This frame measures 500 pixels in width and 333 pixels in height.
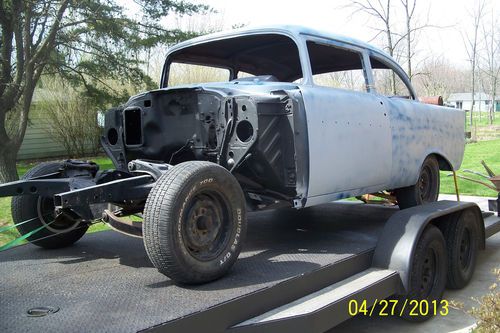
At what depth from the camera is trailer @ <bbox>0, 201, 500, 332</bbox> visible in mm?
2488

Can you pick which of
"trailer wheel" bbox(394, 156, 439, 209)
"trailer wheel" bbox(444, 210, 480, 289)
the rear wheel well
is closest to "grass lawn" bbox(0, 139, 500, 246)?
"trailer wheel" bbox(394, 156, 439, 209)

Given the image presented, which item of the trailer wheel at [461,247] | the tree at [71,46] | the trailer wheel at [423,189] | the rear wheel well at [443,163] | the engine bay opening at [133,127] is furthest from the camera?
the tree at [71,46]

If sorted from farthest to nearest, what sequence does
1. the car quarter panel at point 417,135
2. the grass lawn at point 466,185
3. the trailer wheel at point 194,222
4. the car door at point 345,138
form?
the grass lawn at point 466,185 → the car quarter panel at point 417,135 → the car door at point 345,138 → the trailer wheel at point 194,222

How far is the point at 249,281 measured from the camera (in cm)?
305

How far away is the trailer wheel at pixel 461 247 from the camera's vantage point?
4719 mm

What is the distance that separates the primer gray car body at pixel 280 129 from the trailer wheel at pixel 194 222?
0.57 metres

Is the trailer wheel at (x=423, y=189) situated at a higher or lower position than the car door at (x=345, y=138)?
lower

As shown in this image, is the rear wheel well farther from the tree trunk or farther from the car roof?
the tree trunk

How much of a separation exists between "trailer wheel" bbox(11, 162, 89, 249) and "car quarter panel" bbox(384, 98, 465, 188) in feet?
9.91

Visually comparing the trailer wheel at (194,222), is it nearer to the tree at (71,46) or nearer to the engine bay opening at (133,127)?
the engine bay opening at (133,127)

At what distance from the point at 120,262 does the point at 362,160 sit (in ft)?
7.24

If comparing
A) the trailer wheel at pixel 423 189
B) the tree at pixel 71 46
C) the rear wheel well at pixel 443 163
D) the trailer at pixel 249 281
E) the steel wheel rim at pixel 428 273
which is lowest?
the steel wheel rim at pixel 428 273

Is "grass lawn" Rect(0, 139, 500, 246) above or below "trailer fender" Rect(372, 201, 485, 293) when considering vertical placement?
below

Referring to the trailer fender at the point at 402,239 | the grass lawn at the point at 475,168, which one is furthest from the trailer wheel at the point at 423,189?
the grass lawn at the point at 475,168
